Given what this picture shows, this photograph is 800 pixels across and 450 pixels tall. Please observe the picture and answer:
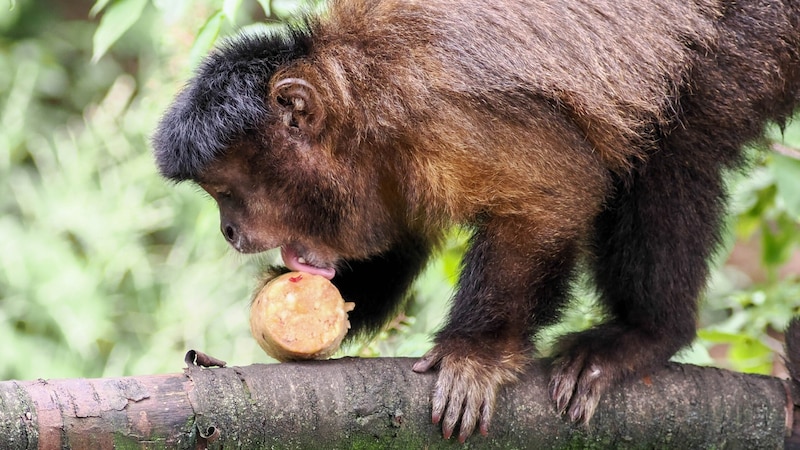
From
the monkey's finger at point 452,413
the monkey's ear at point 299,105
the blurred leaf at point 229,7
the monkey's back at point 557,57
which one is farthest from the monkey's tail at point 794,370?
the blurred leaf at point 229,7

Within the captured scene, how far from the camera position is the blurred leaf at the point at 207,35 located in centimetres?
311

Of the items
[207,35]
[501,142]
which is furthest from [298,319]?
[207,35]

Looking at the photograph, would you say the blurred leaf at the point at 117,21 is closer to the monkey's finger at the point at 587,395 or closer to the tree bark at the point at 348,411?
the tree bark at the point at 348,411

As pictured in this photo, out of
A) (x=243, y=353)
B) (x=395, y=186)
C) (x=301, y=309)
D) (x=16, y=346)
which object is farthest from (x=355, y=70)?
(x=16, y=346)

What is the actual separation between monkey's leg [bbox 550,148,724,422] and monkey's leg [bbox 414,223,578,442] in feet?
0.61

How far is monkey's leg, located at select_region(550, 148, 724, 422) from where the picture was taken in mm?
3277

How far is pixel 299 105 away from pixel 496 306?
88cm

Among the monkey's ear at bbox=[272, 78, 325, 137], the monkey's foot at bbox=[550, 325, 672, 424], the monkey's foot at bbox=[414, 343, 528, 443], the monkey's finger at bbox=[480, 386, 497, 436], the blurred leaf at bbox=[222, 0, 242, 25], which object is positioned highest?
the blurred leaf at bbox=[222, 0, 242, 25]

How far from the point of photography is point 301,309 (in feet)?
9.87

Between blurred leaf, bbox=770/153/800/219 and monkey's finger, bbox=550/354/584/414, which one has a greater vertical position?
blurred leaf, bbox=770/153/800/219

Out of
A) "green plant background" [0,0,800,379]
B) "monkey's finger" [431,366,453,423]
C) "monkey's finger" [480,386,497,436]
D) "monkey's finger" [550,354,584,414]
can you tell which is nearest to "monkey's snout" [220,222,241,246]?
"monkey's finger" [431,366,453,423]

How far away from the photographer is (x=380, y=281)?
3807mm

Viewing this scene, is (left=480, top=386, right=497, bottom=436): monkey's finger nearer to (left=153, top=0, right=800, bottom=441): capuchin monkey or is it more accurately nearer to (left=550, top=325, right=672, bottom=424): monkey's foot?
(left=153, top=0, right=800, bottom=441): capuchin monkey

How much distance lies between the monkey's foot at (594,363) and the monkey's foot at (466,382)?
0.15 metres
